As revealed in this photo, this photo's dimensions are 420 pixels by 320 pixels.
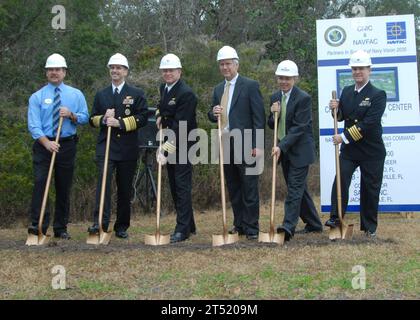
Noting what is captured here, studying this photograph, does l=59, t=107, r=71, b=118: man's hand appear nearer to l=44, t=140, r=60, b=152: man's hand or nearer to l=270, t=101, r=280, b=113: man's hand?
l=44, t=140, r=60, b=152: man's hand

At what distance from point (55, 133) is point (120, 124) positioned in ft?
2.63

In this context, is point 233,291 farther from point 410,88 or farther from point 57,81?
point 410,88

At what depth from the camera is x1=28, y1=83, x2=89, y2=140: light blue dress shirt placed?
25.9 ft

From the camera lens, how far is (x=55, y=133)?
26.1ft

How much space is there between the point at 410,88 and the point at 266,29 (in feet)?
34.8

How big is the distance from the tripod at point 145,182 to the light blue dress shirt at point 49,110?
2.75 m

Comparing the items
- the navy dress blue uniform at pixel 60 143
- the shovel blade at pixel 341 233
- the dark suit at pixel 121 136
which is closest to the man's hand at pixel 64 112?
the navy dress blue uniform at pixel 60 143

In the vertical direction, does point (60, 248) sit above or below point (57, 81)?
below

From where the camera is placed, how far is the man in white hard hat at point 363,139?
7.74 metres

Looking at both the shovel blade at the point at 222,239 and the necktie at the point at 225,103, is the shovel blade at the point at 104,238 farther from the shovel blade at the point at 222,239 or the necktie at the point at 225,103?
the necktie at the point at 225,103

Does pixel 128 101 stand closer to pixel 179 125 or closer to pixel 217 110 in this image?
pixel 179 125

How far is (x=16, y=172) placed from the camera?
1000cm

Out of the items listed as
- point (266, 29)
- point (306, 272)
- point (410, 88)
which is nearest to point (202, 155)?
point (410, 88)

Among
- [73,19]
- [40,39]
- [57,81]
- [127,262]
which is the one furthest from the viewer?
[73,19]
